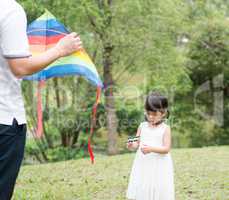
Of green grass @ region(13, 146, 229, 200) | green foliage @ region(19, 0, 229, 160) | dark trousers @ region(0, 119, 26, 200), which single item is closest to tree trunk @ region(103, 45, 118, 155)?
green foliage @ region(19, 0, 229, 160)

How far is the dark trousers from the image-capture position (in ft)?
7.42

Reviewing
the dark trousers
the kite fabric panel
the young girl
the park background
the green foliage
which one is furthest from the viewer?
the green foliage

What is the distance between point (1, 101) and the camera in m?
2.24

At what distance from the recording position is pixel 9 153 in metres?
2.29

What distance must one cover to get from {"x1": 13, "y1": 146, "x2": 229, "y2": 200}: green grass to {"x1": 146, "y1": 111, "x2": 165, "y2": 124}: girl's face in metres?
1.49

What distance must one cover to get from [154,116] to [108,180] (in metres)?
2.52

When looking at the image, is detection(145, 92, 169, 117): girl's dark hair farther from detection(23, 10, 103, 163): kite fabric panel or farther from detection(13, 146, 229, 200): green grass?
detection(13, 146, 229, 200): green grass

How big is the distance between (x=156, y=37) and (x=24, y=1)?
315 centimetres

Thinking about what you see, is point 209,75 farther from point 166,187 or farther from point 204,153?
point 166,187

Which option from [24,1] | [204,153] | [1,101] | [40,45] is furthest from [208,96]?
[1,101]

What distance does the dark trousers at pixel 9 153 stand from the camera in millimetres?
2262

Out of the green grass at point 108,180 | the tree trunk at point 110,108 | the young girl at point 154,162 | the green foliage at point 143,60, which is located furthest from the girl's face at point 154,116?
the tree trunk at point 110,108

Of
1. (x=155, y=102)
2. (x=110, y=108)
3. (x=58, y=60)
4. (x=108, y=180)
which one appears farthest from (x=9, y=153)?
(x=110, y=108)

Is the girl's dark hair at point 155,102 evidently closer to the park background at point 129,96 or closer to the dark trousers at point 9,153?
the dark trousers at point 9,153
